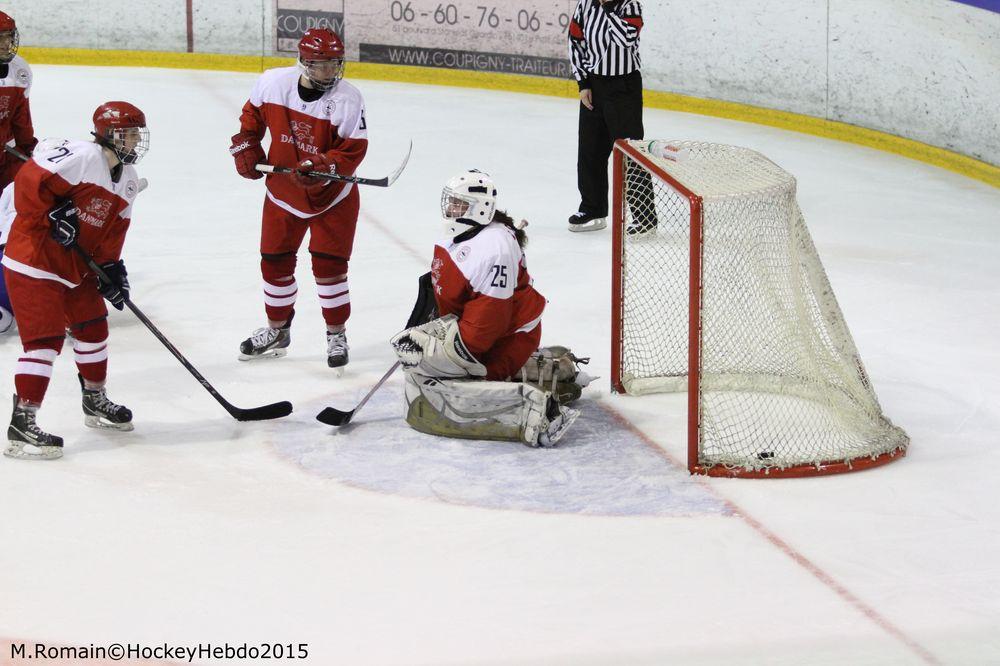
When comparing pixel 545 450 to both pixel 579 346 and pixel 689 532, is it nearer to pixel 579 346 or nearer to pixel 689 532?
pixel 689 532

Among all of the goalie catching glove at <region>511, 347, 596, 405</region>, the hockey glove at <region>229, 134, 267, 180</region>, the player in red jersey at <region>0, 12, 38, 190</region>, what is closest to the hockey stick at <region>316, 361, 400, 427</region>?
the goalie catching glove at <region>511, 347, 596, 405</region>

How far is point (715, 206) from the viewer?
386cm

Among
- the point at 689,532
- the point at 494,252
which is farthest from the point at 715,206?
the point at 689,532

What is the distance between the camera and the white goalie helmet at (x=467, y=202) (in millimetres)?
3895

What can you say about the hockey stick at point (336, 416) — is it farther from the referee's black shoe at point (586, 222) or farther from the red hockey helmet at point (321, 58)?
the referee's black shoe at point (586, 222)

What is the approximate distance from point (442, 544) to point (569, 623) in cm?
48

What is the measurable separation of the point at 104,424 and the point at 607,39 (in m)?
3.51

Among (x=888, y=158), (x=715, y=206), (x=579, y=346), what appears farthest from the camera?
(x=888, y=158)

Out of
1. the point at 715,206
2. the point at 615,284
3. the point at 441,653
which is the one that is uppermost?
the point at 715,206

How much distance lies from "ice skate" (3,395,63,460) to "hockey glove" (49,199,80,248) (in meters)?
0.47

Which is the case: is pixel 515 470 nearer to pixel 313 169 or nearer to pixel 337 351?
pixel 337 351

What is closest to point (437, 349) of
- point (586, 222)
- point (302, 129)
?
point (302, 129)

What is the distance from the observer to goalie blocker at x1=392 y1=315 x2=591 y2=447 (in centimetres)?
394

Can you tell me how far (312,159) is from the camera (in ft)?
14.9
